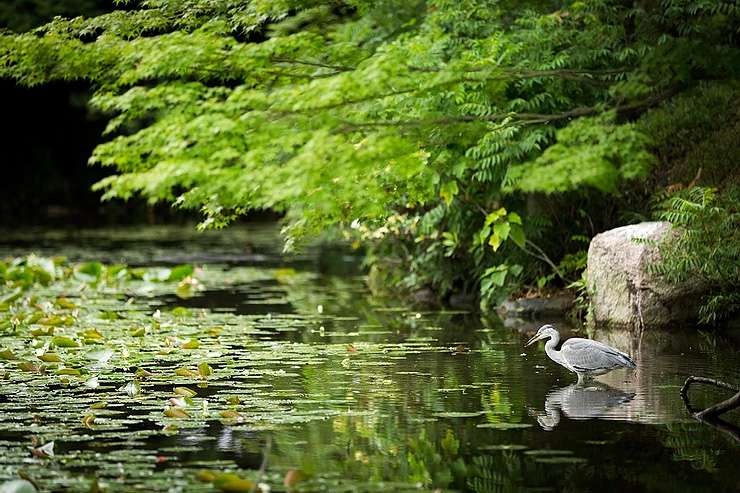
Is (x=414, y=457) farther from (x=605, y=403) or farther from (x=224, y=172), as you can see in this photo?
(x=224, y=172)

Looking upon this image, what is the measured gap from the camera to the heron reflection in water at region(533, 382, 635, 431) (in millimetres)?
8054

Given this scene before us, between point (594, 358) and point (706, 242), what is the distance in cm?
310

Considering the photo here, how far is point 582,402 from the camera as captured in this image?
8609 mm

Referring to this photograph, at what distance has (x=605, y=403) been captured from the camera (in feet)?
28.0

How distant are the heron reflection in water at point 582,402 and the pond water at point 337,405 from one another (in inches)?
0.8

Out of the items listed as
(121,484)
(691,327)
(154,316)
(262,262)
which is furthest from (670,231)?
(262,262)

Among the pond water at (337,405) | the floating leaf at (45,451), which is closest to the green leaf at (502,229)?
the pond water at (337,405)

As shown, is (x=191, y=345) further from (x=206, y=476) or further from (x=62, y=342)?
(x=206, y=476)

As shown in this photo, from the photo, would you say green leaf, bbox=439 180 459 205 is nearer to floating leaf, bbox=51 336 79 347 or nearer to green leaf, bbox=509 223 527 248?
green leaf, bbox=509 223 527 248

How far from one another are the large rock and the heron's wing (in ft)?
10.3

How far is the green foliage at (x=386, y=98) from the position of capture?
1133 cm

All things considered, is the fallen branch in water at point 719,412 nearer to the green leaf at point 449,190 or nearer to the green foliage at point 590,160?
the green foliage at point 590,160

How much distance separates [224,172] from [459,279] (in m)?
5.64

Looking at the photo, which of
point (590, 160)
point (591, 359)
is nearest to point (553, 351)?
point (591, 359)
